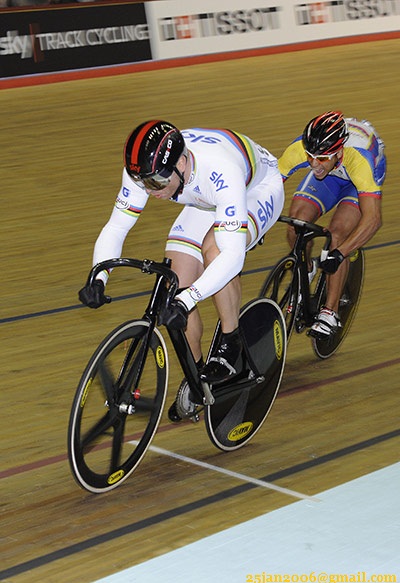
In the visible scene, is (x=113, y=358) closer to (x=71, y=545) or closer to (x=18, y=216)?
(x=71, y=545)

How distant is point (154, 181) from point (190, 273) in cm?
52

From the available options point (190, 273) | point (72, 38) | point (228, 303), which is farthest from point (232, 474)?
point (72, 38)

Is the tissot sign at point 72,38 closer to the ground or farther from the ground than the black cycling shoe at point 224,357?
farther from the ground

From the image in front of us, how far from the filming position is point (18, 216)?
7.58m

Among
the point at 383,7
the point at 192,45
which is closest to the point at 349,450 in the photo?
the point at 192,45

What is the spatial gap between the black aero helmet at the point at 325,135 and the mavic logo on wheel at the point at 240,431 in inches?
48.3

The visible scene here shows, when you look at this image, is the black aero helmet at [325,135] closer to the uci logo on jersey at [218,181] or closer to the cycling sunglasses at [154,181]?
the uci logo on jersey at [218,181]

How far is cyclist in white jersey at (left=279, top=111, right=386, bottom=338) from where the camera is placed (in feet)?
14.1

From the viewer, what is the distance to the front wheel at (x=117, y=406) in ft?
10.4

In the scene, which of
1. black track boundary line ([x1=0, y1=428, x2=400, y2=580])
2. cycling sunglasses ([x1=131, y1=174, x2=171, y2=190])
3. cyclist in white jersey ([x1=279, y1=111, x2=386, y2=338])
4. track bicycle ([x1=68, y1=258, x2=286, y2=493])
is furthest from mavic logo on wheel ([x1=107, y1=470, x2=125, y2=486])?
cyclist in white jersey ([x1=279, y1=111, x2=386, y2=338])

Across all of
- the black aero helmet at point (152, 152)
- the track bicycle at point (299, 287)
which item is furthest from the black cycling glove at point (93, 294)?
the track bicycle at point (299, 287)

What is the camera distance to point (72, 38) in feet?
40.9

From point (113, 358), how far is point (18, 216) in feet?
14.9

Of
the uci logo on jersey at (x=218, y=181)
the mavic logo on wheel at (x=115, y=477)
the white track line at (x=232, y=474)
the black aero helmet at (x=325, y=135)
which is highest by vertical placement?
the uci logo on jersey at (x=218, y=181)
